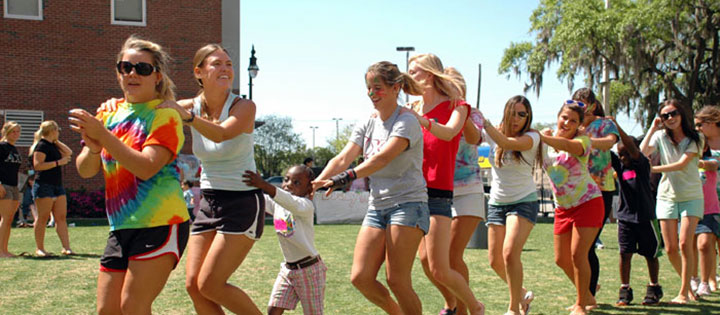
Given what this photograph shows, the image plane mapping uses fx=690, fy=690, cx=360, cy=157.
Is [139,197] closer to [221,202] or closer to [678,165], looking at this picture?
[221,202]

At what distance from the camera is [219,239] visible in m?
4.24

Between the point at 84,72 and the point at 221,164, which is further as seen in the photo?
the point at 84,72

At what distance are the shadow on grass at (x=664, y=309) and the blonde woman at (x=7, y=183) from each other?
317 inches

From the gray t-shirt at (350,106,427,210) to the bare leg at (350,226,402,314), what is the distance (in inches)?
7.8

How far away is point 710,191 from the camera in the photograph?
25.3ft

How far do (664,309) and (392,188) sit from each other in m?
3.45

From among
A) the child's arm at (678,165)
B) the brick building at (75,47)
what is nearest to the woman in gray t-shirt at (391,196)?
the child's arm at (678,165)

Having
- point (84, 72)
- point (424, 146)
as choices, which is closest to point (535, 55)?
point (84, 72)

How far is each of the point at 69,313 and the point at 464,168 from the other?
351 centimetres

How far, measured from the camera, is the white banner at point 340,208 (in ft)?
63.1

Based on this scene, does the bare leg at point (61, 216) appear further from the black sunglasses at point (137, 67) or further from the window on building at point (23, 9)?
the window on building at point (23, 9)

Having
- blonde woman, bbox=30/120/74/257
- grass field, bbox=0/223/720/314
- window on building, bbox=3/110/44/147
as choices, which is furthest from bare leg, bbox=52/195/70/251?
window on building, bbox=3/110/44/147

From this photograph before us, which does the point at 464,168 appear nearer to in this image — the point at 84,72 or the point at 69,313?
the point at 69,313

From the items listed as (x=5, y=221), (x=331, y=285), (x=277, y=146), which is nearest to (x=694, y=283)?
(x=331, y=285)
